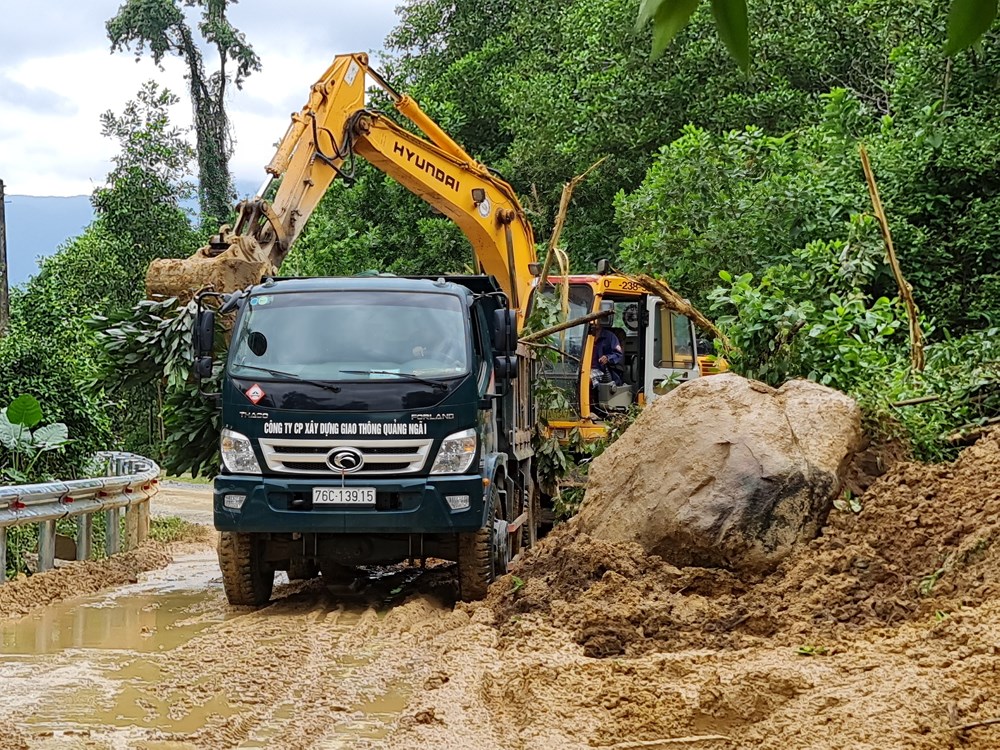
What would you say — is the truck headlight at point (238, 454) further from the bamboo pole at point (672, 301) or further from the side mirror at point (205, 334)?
the bamboo pole at point (672, 301)

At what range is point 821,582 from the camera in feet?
26.8

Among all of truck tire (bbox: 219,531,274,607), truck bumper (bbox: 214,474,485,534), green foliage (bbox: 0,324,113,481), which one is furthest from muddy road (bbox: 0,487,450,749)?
green foliage (bbox: 0,324,113,481)

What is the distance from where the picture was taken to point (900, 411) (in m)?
10.4

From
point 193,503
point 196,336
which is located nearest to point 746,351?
point 196,336

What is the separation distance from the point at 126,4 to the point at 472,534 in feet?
123

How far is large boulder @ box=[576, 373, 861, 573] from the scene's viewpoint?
356 inches

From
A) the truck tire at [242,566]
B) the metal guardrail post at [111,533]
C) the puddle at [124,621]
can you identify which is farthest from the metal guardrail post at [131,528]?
the truck tire at [242,566]

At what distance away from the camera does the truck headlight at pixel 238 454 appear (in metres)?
10.1

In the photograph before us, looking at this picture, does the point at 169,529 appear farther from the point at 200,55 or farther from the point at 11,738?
the point at 200,55

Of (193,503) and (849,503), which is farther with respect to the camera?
(193,503)

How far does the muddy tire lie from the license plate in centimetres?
141

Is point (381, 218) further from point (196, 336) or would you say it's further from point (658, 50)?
point (658, 50)

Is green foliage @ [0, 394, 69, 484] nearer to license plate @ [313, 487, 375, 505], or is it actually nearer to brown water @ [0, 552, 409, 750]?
brown water @ [0, 552, 409, 750]

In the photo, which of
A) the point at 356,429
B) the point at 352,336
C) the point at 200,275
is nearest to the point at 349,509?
the point at 356,429
